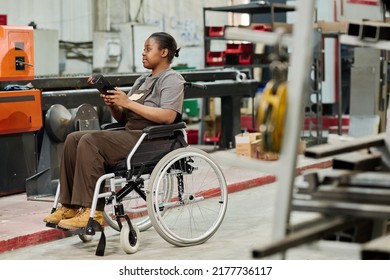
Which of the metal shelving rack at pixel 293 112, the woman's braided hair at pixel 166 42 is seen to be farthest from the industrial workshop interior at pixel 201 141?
the woman's braided hair at pixel 166 42

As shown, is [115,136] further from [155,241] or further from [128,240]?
[155,241]

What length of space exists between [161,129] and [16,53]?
220 centimetres

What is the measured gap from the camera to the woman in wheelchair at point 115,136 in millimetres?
5523

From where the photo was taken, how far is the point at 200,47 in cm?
1441

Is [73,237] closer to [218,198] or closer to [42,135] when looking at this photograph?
[218,198]

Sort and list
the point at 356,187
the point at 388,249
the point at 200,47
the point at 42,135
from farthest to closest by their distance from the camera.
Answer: the point at 200,47
the point at 42,135
the point at 356,187
the point at 388,249

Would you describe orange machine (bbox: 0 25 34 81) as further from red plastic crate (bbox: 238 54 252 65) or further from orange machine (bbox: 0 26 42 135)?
red plastic crate (bbox: 238 54 252 65)

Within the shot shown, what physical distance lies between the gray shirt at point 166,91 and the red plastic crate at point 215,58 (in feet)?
18.3

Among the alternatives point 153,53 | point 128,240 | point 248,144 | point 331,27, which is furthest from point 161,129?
point 331,27

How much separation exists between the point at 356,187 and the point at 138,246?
2770mm

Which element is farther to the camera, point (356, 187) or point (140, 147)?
point (140, 147)

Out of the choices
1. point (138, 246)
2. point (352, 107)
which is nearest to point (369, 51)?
point (352, 107)

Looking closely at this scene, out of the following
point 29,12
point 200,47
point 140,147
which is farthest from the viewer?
point 200,47

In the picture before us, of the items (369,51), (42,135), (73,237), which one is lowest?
(73,237)
